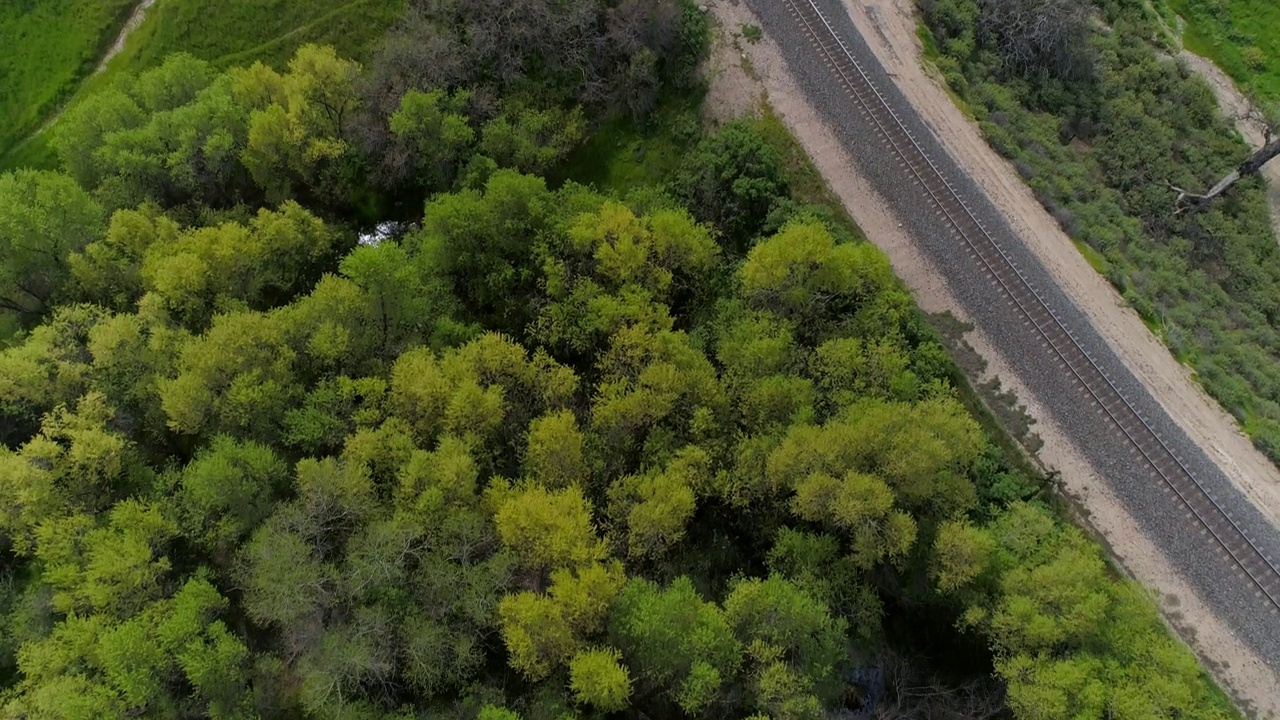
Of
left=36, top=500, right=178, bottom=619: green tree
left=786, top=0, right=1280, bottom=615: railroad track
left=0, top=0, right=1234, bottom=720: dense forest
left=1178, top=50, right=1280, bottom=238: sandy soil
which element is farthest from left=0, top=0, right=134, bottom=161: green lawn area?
left=1178, top=50, right=1280, bottom=238: sandy soil

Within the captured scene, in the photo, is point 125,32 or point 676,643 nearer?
point 676,643

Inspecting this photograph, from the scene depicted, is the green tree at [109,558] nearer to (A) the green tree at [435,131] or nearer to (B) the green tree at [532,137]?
(A) the green tree at [435,131]

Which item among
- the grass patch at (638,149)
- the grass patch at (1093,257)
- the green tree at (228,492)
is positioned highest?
the grass patch at (638,149)

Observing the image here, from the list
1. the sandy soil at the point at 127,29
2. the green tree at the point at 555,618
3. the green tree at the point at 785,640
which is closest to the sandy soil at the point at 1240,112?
the green tree at the point at 785,640

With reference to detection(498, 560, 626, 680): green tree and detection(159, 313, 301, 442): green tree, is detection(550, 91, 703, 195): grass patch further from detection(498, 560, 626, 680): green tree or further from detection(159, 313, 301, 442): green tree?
detection(498, 560, 626, 680): green tree

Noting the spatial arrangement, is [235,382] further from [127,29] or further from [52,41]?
[52,41]

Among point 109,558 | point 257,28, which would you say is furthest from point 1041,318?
point 257,28
